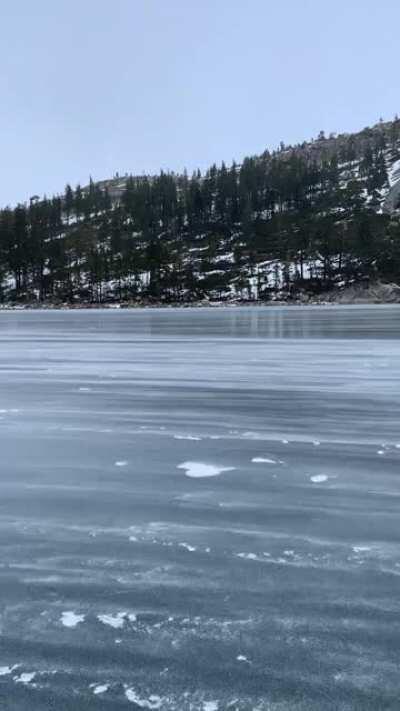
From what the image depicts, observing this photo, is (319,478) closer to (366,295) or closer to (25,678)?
(25,678)

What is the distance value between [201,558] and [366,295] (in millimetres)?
124299

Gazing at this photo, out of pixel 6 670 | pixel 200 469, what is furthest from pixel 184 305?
pixel 6 670

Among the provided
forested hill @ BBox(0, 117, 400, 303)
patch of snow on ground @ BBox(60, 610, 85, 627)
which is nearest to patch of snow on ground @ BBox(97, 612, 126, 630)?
patch of snow on ground @ BBox(60, 610, 85, 627)

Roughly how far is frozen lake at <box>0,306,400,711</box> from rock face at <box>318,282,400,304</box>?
371 feet

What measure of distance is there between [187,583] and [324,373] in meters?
11.4

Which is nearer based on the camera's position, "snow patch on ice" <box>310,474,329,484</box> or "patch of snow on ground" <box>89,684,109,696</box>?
"patch of snow on ground" <box>89,684,109,696</box>

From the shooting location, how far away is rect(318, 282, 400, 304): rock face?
119688mm

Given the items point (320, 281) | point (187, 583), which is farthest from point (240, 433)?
point (320, 281)

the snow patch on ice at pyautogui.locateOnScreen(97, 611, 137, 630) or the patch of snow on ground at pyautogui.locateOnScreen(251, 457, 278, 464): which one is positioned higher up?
the snow patch on ice at pyautogui.locateOnScreen(97, 611, 137, 630)

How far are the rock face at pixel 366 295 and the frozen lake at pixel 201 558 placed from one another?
371 ft

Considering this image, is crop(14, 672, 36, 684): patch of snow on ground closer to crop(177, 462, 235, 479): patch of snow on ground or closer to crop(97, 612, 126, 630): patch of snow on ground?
crop(97, 612, 126, 630): patch of snow on ground

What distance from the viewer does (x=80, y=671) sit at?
3.16 m

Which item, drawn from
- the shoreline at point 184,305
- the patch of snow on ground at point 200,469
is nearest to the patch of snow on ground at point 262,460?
the patch of snow on ground at point 200,469

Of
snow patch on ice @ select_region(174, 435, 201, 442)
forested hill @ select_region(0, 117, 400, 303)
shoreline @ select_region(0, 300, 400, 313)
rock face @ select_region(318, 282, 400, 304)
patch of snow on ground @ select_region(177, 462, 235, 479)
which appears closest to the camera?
patch of snow on ground @ select_region(177, 462, 235, 479)
